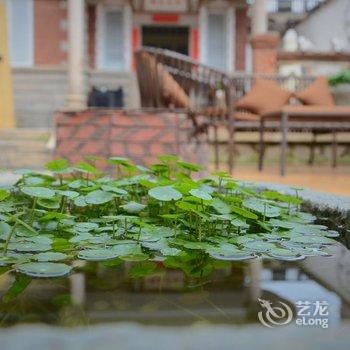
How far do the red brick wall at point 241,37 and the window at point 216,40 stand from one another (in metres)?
0.29

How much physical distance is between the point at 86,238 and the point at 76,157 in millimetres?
2751

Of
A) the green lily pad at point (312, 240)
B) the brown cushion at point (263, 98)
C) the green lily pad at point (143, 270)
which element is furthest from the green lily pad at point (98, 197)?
the brown cushion at point (263, 98)

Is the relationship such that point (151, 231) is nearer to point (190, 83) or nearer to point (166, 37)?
point (190, 83)

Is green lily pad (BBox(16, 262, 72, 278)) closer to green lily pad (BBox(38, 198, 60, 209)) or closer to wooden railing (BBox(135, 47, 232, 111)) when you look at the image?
green lily pad (BBox(38, 198, 60, 209))

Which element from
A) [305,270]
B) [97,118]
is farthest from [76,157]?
[305,270]

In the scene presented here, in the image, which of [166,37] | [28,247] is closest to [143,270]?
[28,247]

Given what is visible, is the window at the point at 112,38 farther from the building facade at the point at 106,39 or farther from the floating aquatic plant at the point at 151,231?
the floating aquatic plant at the point at 151,231

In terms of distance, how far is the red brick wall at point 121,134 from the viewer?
396 centimetres

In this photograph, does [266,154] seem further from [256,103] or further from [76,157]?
[76,157]

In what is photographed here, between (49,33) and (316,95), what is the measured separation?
25.0 feet

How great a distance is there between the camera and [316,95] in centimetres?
689

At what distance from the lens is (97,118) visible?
4.07 metres

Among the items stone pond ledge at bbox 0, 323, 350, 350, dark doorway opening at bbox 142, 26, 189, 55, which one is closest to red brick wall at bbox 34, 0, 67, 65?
dark doorway opening at bbox 142, 26, 189, 55

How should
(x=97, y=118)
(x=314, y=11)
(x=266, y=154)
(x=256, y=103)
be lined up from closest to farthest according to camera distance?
(x=97, y=118) → (x=256, y=103) → (x=266, y=154) → (x=314, y=11)
